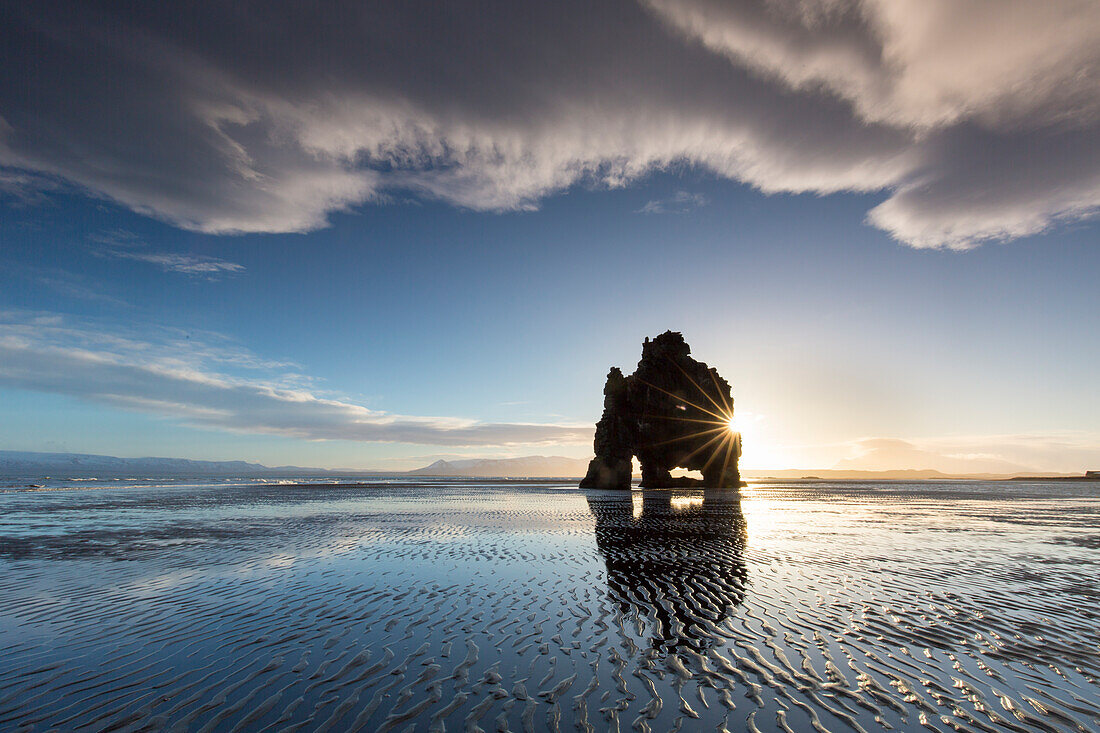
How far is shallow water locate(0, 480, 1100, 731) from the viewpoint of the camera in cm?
625

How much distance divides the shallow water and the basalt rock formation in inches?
2599

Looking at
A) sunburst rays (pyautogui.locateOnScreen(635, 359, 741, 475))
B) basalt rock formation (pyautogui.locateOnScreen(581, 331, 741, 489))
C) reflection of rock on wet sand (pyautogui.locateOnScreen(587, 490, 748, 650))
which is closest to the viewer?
reflection of rock on wet sand (pyautogui.locateOnScreen(587, 490, 748, 650))

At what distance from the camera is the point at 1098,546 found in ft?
67.2

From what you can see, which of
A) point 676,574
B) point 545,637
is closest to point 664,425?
point 676,574

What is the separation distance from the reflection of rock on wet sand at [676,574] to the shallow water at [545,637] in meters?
0.11

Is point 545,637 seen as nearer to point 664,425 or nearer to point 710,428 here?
point 664,425

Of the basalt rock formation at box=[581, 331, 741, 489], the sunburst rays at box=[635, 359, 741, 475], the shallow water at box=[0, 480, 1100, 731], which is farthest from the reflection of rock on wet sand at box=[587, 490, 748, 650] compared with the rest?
the sunburst rays at box=[635, 359, 741, 475]

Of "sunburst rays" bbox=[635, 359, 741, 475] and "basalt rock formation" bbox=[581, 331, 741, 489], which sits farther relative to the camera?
"sunburst rays" bbox=[635, 359, 741, 475]

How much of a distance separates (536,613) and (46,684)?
8469 millimetres

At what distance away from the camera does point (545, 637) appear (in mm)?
9273

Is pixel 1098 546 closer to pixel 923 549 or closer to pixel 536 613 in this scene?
pixel 923 549

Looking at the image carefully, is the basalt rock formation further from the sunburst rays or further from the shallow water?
the shallow water

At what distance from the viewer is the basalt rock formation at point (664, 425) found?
86.1 meters

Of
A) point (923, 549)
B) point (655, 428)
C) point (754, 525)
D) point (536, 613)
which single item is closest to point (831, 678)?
point (536, 613)
